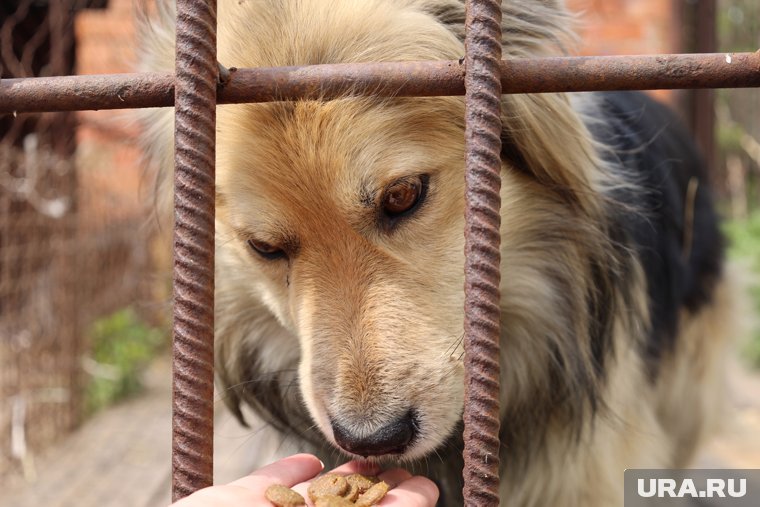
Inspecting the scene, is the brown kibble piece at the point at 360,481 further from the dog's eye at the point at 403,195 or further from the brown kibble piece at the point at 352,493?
the dog's eye at the point at 403,195

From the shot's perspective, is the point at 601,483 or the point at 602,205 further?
the point at 601,483

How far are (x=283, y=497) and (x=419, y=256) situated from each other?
0.66 metres

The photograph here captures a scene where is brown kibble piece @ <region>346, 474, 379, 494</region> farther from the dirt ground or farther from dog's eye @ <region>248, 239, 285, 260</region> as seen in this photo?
the dirt ground

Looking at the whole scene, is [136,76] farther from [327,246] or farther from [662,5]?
[662,5]

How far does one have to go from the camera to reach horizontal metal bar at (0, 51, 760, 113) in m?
1.23

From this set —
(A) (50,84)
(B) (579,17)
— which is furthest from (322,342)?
(B) (579,17)

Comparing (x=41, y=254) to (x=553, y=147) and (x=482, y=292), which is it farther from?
(x=482, y=292)

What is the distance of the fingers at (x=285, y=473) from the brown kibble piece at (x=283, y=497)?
32 mm

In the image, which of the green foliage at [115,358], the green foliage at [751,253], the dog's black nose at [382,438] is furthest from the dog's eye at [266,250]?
the green foliage at [751,253]

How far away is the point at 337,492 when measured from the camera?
4.21 ft

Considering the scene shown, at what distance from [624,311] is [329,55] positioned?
3.37 feet

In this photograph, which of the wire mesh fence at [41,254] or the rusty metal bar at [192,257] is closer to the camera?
the rusty metal bar at [192,257]

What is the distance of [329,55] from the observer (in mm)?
1637

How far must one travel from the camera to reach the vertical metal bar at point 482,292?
3.83 ft
